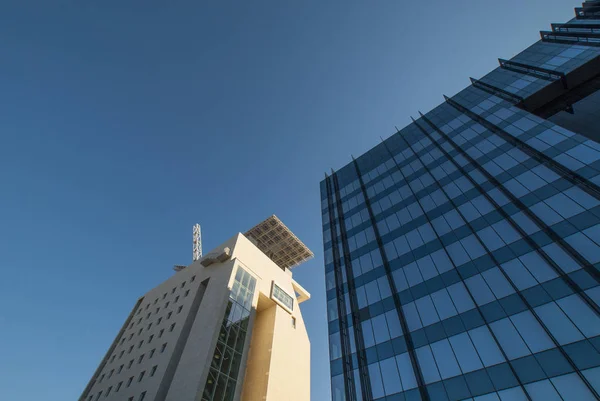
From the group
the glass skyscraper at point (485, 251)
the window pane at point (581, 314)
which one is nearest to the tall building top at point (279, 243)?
the glass skyscraper at point (485, 251)

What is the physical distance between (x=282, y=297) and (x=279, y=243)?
59.4ft

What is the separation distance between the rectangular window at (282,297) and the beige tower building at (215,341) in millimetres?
209

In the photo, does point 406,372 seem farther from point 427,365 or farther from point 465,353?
point 465,353

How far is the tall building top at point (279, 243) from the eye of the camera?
71625 millimetres

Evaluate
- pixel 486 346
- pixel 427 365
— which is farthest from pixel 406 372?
pixel 486 346

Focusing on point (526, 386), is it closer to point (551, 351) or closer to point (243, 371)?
point (551, 351)

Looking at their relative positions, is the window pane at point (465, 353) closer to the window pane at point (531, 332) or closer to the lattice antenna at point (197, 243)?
the window pane at point (531, 332)

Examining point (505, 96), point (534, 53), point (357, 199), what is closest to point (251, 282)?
point (357, 199)

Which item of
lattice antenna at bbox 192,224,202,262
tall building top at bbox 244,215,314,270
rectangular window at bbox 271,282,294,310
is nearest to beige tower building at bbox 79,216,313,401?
rectangular window at bbox 271,282,294,310

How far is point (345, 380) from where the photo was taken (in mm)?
27938

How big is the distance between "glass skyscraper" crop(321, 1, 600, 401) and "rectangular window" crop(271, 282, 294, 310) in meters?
16.1

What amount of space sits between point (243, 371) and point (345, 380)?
2037 cm

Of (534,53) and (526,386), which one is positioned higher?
(534,53)

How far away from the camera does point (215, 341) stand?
40.4m
